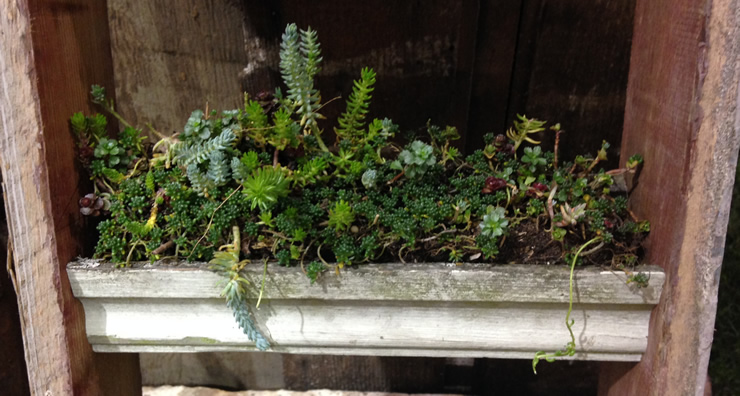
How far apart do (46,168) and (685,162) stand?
0.91 metres

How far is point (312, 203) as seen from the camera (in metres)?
0.86

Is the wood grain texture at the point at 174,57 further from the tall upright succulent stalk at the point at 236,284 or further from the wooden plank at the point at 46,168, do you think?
the tall upright succulent stalk at the point at 236,284

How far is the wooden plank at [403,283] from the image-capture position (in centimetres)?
81

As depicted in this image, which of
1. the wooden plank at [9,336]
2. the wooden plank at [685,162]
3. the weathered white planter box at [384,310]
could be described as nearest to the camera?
the wooden plank at [685,162]

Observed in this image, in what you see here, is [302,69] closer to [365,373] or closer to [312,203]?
[312,203]

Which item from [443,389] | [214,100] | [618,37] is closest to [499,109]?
[618,37]

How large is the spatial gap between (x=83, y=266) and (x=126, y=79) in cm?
61

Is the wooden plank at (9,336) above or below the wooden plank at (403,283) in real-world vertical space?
below

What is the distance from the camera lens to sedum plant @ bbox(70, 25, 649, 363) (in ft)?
2.68

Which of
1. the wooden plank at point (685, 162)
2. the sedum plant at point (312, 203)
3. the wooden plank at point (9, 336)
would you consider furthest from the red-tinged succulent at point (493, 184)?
the wooden plank at point (9, 336)

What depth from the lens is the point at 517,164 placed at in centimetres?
91

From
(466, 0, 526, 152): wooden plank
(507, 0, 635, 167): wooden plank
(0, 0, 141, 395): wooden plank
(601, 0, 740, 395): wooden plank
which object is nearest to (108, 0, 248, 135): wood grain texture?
(0, 0, 141, 395): wooden plank

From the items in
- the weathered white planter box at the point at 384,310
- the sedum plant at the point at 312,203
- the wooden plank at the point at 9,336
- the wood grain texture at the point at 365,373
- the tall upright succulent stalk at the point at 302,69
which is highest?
the tall upright succulent stalk at the point at 302,69

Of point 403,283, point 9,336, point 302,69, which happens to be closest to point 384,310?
point 403,283
